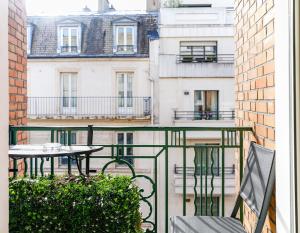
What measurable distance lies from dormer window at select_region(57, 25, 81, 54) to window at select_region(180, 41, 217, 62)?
347cm

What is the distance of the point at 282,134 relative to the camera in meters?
Result: 1.44

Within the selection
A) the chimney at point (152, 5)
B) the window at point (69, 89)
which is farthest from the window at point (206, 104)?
the window at point (69, 89)

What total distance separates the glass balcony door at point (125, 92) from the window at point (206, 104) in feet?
7.02

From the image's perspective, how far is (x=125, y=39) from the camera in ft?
36.7

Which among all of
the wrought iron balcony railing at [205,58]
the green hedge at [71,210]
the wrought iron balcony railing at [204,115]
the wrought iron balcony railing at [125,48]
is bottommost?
the green hedge at [71,210]

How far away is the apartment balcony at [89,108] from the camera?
1105 cm

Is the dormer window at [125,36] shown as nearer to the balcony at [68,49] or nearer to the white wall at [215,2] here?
the balcony at [68,49]

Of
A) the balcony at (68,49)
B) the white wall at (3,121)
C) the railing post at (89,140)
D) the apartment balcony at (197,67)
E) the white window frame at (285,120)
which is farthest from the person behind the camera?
the balcony at (68,49)

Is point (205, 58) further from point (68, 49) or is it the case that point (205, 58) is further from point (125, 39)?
point (68, 49)

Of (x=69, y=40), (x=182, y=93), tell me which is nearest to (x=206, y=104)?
(x=182, y=93)

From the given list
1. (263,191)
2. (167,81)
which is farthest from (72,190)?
(167,81)

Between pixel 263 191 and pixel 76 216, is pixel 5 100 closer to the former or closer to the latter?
pixel 76 216

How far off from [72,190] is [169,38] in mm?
9381

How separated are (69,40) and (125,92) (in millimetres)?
2594
